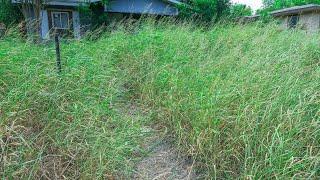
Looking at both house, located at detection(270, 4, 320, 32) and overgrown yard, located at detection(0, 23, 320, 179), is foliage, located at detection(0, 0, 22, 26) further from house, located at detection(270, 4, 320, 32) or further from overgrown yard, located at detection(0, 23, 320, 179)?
house, located at detection(270, 4, 320, 32)

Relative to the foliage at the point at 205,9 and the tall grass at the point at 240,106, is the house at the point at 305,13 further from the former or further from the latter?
the tall grass at the point at 240,106

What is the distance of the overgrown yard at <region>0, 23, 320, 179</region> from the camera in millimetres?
2033

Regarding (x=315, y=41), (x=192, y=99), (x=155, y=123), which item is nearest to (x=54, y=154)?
(x=155, y=123)

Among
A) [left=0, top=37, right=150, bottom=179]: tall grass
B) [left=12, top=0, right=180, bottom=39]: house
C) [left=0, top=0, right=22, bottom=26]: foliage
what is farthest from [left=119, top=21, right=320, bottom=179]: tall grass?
[left=0, top=0, right=22, bottom=26]: foliage

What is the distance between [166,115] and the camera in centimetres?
293

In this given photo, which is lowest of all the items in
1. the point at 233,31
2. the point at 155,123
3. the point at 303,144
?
the point at 155,123

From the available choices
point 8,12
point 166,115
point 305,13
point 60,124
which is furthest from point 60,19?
point 305,13

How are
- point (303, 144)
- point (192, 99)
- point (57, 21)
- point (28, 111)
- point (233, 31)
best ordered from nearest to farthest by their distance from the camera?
point (303, 144) → point (28, 111) → point (192, 99) → point (233, 31) → point (57, 21)

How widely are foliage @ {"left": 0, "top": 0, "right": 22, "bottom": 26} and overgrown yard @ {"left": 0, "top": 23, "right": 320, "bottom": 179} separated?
8.98 metres

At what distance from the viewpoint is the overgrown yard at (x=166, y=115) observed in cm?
203

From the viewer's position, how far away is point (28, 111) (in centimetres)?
242

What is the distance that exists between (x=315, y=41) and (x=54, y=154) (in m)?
4.41

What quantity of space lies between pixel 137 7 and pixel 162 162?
1264cm

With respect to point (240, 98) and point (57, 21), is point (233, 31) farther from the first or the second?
point (57, 21)
